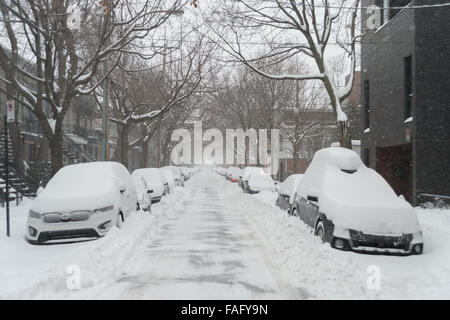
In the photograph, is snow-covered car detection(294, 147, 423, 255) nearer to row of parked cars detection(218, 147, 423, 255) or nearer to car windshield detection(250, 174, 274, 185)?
row of parked cars detection(218, 147, 423, 255)

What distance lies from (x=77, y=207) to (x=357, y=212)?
5.79 metres

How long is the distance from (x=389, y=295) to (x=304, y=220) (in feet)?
17.2

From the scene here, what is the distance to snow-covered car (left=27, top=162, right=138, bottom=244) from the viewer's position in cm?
970

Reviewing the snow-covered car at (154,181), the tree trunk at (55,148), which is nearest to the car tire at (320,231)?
the tree trunk at (55,148)

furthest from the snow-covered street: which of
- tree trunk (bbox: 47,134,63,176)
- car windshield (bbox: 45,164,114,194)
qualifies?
tree trunk (bbox: 47,134,63,176)

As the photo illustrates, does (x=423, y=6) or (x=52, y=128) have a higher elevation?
(x=423, y=6)

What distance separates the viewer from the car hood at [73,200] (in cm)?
982

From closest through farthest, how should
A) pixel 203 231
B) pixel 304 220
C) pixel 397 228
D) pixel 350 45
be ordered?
pixel 397 228
pixel 304 220
pixel 203 231
pixel 350 45

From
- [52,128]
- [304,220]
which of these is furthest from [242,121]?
[304,220]

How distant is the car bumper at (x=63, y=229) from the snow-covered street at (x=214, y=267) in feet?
0.71

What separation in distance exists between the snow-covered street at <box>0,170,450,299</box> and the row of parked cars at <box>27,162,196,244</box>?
0.31 m

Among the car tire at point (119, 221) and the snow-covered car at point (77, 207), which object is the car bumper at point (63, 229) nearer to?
the snow-covered car at point (77, 207)
